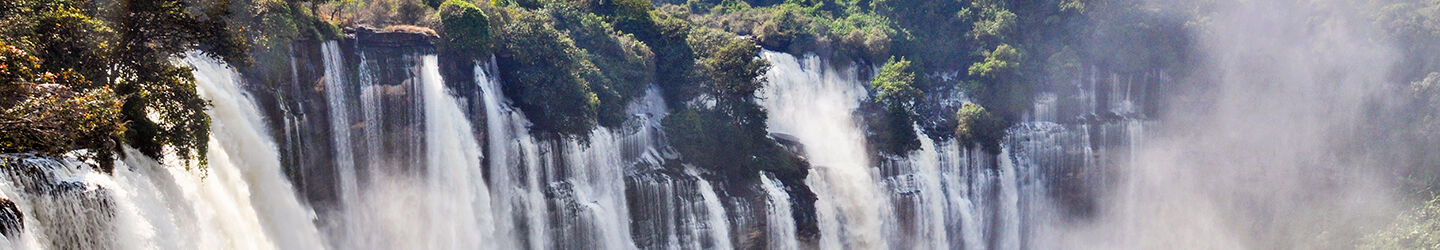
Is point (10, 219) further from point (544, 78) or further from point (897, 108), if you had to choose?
point (897, 108)

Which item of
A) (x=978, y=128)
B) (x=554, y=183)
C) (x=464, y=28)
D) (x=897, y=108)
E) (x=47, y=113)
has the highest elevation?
(x=464, y=28)

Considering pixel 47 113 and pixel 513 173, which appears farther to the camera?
pixel 513 173

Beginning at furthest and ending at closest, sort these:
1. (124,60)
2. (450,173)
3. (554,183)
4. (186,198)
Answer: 1. (554,183)
2. (450,173)
3. (124,60)
4. (186,198)

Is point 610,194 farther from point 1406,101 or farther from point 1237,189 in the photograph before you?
point 1406,101

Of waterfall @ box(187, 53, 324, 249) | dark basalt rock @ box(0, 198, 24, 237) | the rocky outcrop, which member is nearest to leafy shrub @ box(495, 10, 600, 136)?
waterfall @ box(187, 53, 324, 249)

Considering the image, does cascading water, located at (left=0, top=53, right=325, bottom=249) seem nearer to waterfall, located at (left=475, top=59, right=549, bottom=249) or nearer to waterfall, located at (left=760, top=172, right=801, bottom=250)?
waterfall, located at (left=475, top=59, right=549, bottom=249)

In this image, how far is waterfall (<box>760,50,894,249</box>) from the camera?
130ft

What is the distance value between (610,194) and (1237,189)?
28.4 meters

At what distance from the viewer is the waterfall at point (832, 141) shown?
130 ft

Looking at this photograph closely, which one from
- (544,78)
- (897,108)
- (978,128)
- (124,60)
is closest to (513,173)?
(544,78)

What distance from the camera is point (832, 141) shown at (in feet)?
140

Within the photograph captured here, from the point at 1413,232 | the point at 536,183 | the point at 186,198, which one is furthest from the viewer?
the point at 1413,232

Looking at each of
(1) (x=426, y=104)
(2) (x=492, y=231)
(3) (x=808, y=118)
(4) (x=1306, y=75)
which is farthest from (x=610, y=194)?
(4) (x=1306, y=75)

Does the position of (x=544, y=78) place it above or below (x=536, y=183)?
above
